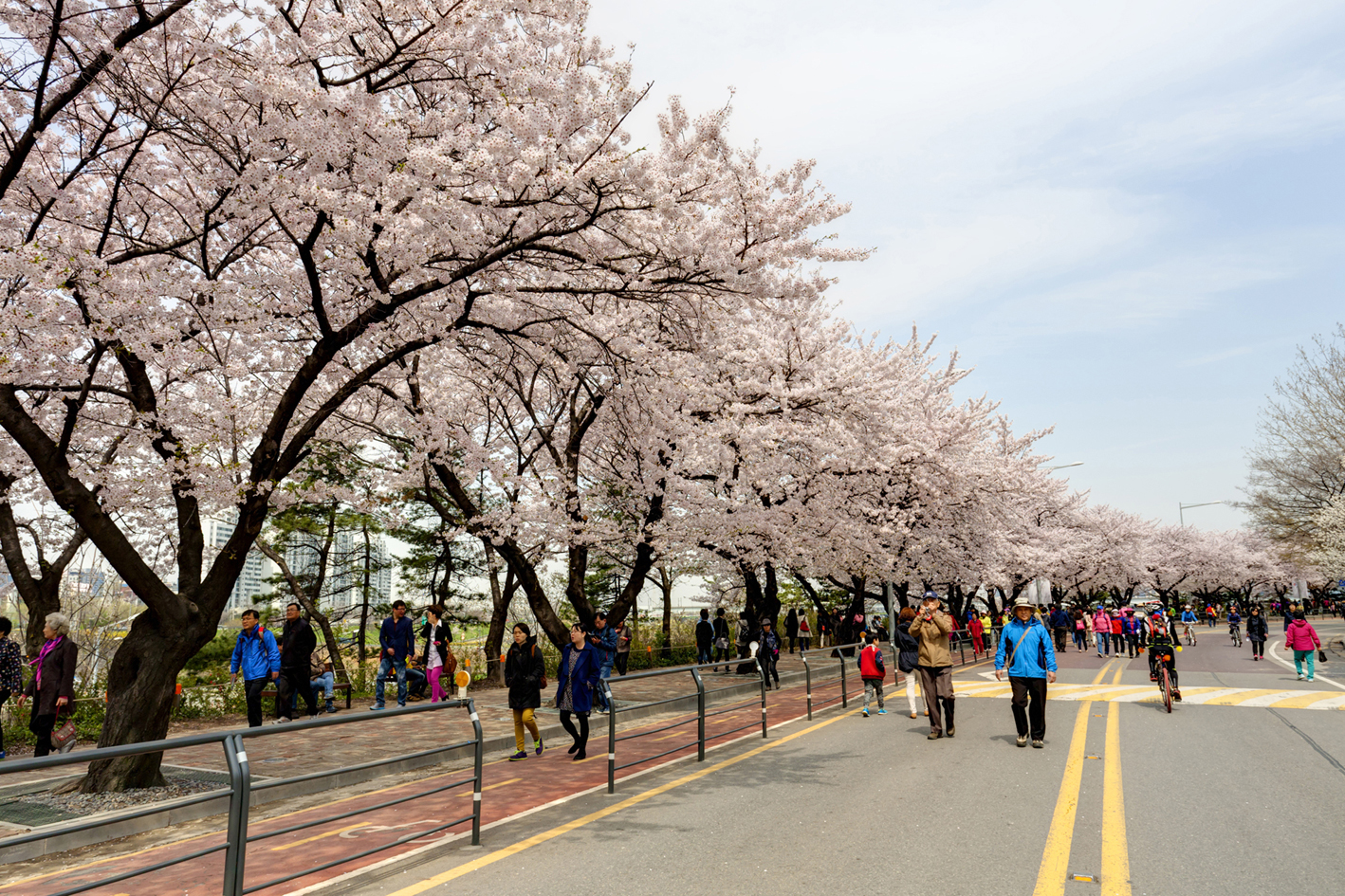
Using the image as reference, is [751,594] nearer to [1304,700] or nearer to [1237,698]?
[1237,698]

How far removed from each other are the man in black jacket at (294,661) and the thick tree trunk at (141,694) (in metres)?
4.54

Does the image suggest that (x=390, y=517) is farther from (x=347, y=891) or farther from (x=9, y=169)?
(x=347, y=891)

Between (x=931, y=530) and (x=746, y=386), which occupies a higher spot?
(x=746, y=386)

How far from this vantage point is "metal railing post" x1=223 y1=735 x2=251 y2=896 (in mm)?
4617

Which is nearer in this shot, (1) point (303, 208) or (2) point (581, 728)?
(1) point (303, 208)

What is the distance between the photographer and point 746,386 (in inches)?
690

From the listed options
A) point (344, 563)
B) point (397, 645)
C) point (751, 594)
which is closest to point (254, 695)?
point (397, 645)

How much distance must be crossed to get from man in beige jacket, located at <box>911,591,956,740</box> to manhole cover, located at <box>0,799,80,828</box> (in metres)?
9.92

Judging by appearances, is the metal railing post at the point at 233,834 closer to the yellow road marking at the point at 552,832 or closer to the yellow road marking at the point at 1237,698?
the yellow road marking at the point at 552,832

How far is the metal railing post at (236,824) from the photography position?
462cm

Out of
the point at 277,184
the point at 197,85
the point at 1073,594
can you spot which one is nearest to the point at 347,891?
the point at 277,184

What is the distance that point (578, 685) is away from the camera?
1048 cm

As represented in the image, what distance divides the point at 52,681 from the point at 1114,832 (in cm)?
1226

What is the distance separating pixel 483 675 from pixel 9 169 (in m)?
17.5
